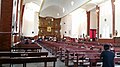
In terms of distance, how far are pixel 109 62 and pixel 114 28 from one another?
1555 cm

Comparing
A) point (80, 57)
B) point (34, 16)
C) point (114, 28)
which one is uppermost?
point (34, 16)

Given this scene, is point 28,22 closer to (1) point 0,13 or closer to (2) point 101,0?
(2) point 101,0

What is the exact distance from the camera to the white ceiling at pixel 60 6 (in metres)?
25.4

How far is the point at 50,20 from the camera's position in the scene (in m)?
41.1

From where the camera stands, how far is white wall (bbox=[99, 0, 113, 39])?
69.2 feet

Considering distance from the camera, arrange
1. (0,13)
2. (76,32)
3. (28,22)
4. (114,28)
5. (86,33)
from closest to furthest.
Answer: (0,13) < (114,28) < (86,33) < (28,22) < (76,32)

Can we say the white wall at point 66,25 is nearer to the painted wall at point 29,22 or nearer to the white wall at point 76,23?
the white wall at point 76,23

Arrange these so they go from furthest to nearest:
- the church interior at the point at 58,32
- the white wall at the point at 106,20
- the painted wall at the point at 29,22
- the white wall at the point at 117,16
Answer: the painted wall at the point at 29,22
the white wall at the point at 106,20
the white wall at the point at 117,16
the church interior at the point at 58,32

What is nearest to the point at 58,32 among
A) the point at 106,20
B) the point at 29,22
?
the point at 29,22

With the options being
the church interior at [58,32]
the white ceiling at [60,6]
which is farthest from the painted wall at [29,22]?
the white ceiling at [60,6]

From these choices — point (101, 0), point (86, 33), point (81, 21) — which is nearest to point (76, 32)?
point (81, 21)

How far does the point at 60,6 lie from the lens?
122 ft

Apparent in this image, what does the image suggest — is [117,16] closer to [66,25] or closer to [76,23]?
[76,23]

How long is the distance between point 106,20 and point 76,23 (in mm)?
12403
